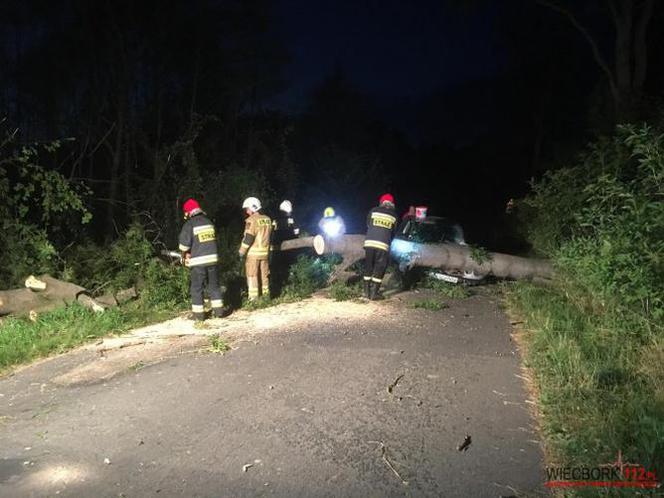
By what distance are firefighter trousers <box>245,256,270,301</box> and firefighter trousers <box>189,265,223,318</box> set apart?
1008 mm

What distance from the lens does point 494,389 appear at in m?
4.96

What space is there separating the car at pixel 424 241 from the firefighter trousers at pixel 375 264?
1.05 meters

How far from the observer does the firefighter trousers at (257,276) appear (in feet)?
28.9

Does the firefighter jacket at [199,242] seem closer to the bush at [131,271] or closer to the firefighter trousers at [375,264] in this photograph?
the bush at [131,271]

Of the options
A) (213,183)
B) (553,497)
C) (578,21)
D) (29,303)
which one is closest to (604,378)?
(553,497)

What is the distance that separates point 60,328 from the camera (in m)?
6.86

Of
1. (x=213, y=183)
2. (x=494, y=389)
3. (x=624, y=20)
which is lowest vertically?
(x=494, y=389)

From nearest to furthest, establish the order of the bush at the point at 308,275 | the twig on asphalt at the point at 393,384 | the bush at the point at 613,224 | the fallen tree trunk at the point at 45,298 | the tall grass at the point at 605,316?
1. the tall grass at the point at 605,316
2. the twig on asphalt at the point at 393,384
3. the bush at the point at 613,224
4. the fallen tree trunk at the point at 45,298
5. the bush at the point at 308,275

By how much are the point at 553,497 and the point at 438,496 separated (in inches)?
28.0

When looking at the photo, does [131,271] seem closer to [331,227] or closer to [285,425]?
[331,227]

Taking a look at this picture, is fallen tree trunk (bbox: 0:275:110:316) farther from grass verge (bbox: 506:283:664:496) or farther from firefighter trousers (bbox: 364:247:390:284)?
grass verge (bbox: 506:283:664:496)

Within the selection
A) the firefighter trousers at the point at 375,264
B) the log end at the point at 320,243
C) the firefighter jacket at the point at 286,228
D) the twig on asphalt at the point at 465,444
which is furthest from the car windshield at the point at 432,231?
the twig on asphalt at the point at 465,444

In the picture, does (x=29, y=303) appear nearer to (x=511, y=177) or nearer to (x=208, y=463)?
(x=208, y=463)

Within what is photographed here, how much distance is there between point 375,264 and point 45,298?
5.27 m
